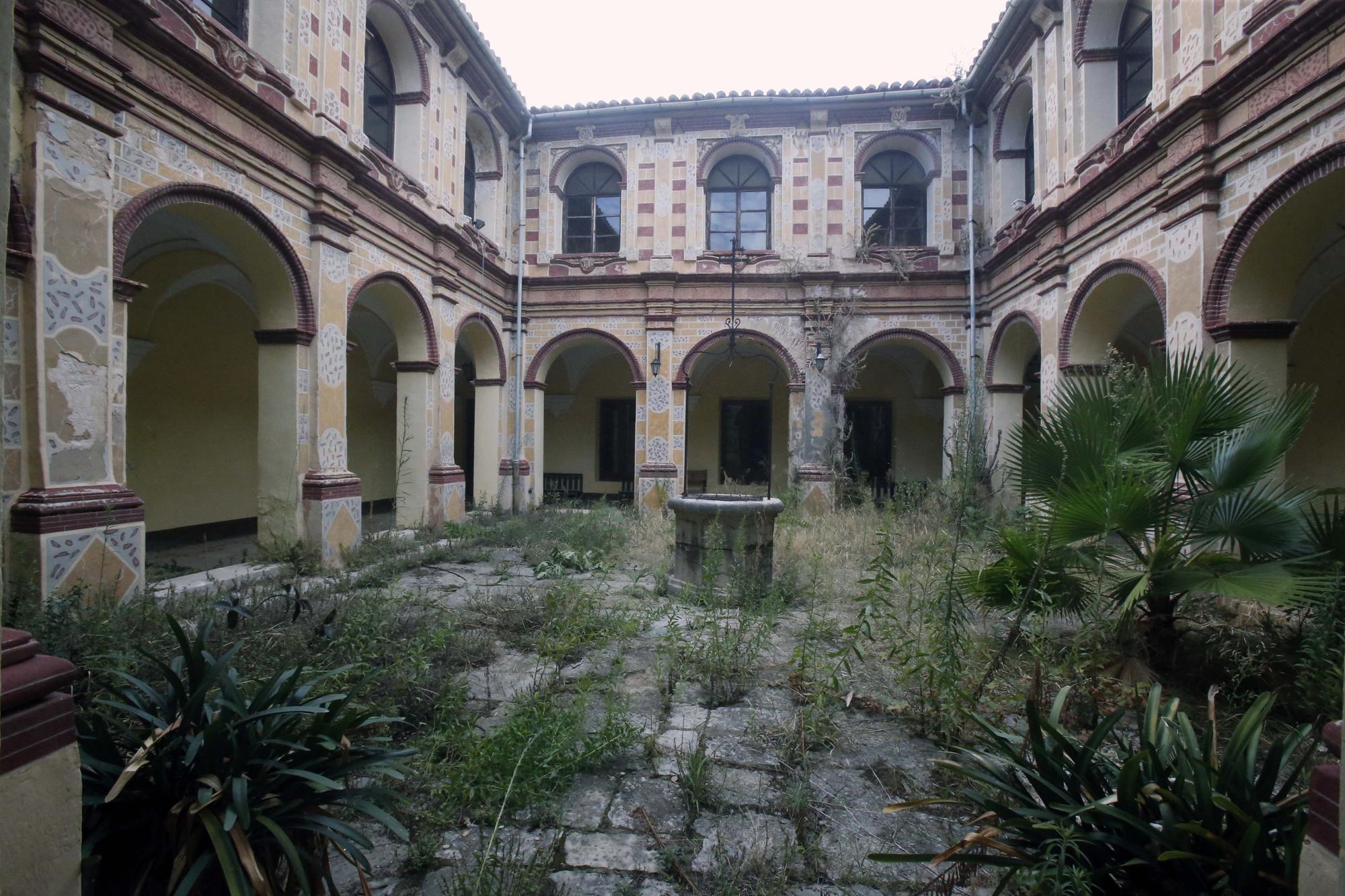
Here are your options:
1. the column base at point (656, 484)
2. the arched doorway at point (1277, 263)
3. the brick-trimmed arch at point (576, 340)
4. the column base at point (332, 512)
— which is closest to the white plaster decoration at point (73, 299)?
the column base at point (332, 512)

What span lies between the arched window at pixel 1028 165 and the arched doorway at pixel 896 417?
388cm

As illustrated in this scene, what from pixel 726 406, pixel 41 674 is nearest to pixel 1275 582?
pixel 41 674

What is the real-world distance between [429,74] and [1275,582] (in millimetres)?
11006

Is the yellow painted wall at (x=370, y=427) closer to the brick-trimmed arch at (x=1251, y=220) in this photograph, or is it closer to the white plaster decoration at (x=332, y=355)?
the white plaster decoration at (x=332, y=355)

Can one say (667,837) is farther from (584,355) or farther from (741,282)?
(584,355)

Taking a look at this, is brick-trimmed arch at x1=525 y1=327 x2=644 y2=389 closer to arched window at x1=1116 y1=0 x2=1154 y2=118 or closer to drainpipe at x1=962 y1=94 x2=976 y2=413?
drainpipe at x1=962 y1=94 x2=976 y2=413

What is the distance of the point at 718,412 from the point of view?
1570 centimetres

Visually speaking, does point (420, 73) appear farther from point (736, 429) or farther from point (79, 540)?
point (736, 429)

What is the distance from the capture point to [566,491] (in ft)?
49.1

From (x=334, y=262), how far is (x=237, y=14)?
2535 mm

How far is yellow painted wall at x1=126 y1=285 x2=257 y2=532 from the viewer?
331 inches

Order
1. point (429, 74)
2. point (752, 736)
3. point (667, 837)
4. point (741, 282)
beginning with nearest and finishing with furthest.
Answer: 1. point (667, 837)
2. point (752, 736)
3. point (429, 74)
4. point (741, 282)

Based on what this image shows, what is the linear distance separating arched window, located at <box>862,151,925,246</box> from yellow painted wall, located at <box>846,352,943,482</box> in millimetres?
3105

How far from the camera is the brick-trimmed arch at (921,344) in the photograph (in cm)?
1195
